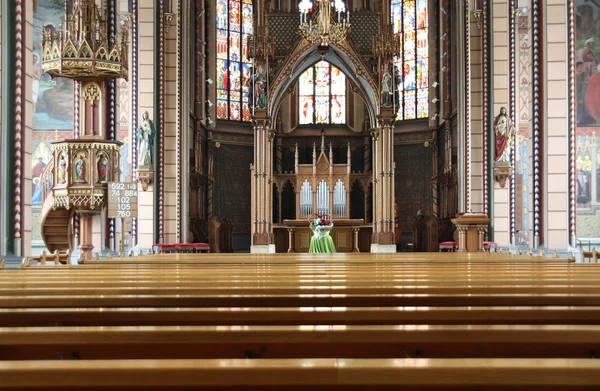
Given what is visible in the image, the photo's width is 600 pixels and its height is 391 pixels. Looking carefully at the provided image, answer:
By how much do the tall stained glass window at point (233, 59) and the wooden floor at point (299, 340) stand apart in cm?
2651

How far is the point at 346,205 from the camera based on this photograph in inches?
1110

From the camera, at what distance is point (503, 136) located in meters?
18.0

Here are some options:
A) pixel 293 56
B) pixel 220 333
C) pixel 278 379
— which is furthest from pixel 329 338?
pixel 293 56

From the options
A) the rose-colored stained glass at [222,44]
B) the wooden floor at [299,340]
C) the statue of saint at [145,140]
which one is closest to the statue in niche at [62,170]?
the statue of saint at [145,140]

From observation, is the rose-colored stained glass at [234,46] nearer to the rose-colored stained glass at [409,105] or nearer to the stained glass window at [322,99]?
the stained glass window at [322,99]

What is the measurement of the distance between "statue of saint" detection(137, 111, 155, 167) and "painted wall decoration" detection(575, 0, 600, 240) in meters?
8.91

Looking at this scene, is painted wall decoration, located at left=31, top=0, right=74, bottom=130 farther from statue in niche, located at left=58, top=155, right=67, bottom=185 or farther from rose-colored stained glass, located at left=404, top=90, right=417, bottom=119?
rose-colored stained glass, located at left=404, top=90, right=417, bottom=119

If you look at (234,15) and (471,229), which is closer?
(471,229)

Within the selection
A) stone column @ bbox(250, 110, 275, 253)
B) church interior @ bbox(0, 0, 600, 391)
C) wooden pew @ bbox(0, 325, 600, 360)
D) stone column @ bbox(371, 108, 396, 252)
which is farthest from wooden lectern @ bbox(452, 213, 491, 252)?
wooden pew @ bbox(0, 325, 600, 360)

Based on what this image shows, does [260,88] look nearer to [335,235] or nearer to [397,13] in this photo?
[335,235]

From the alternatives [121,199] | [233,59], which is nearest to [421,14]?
[233,59]

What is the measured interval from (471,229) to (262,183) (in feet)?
37.8
